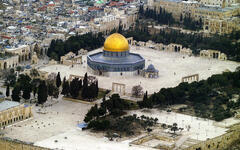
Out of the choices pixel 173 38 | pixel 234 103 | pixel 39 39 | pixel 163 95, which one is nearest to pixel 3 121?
pixel 163 95

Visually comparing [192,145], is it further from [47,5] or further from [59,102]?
[47,5]

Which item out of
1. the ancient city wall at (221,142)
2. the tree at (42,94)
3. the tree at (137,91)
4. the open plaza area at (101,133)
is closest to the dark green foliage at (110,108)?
the open plaza area at (101,133)

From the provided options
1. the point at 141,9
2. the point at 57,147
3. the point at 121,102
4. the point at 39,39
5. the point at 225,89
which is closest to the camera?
the point at 57,147

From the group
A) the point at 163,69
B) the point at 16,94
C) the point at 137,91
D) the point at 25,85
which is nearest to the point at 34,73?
the point at 25,85

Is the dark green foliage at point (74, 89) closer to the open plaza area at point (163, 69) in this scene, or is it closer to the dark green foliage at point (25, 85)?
the dark green foliage at point (25, 85)

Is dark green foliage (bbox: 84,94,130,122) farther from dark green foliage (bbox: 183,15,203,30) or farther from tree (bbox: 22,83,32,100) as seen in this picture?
dark green foliage (bbox: 183,15,203,30)

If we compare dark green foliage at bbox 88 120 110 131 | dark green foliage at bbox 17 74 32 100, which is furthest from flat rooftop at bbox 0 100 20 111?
dark green foliage at bbox 88 120 110 131
